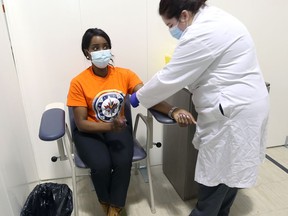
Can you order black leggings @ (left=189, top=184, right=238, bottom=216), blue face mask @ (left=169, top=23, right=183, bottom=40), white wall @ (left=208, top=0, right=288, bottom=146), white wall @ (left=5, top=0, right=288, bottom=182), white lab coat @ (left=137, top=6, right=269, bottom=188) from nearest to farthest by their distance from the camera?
white lab coat @ (left=137, top=6, right=269, bottom=188), blue face mask @ (left=169, top=23, right=183, bottom=40), black leggings @ (left=189, top=184, right=238, bottom=216), white wall @ (left=5, top=0, right=288, bottom=182), white wall @ (left=208, top=0, right=288, bottom=146)

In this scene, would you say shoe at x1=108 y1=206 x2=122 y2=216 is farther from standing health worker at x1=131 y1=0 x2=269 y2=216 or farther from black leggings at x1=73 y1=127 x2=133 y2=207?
standing health worker at x1=131 y1=0 x2=269 y2=216

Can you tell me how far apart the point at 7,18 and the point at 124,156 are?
107 centimetres

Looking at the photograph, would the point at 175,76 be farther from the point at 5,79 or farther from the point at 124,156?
the point at 5,79

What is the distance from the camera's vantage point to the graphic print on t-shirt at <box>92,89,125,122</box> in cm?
153

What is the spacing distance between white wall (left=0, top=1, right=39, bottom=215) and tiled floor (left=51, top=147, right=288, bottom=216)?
0.41 metres

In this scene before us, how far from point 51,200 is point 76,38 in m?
1.00

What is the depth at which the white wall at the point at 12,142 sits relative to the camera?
1218 millimetres

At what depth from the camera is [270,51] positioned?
6.77 feet

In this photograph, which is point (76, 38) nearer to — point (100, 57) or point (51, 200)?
point (100, 57)

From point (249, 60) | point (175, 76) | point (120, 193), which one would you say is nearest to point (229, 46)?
point (249, 60)

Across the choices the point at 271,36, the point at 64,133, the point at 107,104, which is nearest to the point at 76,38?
the point at 107,104

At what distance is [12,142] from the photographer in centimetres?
139

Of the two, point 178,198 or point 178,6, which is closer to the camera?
point 178,6

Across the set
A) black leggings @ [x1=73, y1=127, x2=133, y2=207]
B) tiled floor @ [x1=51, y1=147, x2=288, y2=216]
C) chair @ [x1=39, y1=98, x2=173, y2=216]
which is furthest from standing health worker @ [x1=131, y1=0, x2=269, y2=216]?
tiled floor @ [x1=51, y1=147, x2=288, y2=216]
